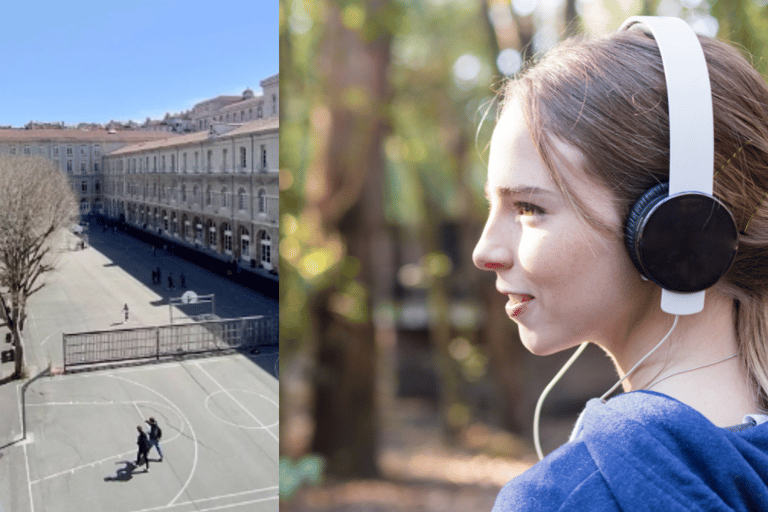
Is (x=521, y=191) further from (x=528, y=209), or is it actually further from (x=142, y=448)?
(x=142, y=448)

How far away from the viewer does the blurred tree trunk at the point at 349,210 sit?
2.19m

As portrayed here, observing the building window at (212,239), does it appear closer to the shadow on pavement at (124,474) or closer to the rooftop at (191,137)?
the rooftop at (191,137)

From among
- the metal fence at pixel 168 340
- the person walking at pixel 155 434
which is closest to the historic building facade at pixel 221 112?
the metal fence at pixel 168 340

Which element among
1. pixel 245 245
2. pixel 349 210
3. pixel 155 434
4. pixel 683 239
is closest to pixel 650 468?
pixel 683 239

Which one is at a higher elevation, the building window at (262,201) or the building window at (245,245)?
the building window at (262,201)

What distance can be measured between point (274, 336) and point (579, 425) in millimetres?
1510

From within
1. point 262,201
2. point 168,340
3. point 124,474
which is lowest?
point 124,474

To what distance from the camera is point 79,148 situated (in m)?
1.63

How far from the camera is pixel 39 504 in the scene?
1565 mm

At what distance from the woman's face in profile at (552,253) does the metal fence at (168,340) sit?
1373mm

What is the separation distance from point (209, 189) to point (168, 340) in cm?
45

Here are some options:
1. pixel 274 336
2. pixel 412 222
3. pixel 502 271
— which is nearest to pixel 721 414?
pixel 502 271

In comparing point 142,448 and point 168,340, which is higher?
point 168,340

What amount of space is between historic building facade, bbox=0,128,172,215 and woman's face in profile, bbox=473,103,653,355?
137 cm
